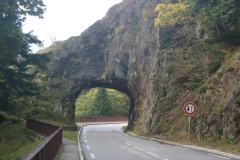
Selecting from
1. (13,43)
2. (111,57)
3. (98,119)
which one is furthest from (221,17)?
(98,119)

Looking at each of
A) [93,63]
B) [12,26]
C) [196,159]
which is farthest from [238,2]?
[93,63]

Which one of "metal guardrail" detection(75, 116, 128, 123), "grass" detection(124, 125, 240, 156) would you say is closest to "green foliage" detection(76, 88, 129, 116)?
"metal guardrail" detection(75, 116, 128, 123)

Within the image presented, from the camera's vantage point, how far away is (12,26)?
72.1 feet

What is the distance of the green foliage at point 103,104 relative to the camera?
240ft

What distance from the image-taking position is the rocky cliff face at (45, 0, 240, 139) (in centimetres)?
1877

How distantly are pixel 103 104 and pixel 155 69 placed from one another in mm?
43779

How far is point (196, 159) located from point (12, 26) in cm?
1605

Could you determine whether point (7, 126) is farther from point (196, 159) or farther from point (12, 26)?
point (196, 159)

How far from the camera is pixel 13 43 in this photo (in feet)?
71.9

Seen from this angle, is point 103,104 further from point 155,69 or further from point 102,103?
point 155,69

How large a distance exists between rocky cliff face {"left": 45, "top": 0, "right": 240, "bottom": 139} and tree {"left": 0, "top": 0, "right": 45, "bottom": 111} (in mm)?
12234

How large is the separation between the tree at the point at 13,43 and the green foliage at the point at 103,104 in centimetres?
4300

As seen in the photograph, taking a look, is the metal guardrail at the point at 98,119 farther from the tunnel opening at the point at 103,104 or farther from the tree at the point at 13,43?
the tree at the point at 13,43

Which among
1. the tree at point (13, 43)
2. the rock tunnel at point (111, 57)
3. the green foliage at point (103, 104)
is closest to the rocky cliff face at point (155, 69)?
the rock tunnel at point (111, 57)
